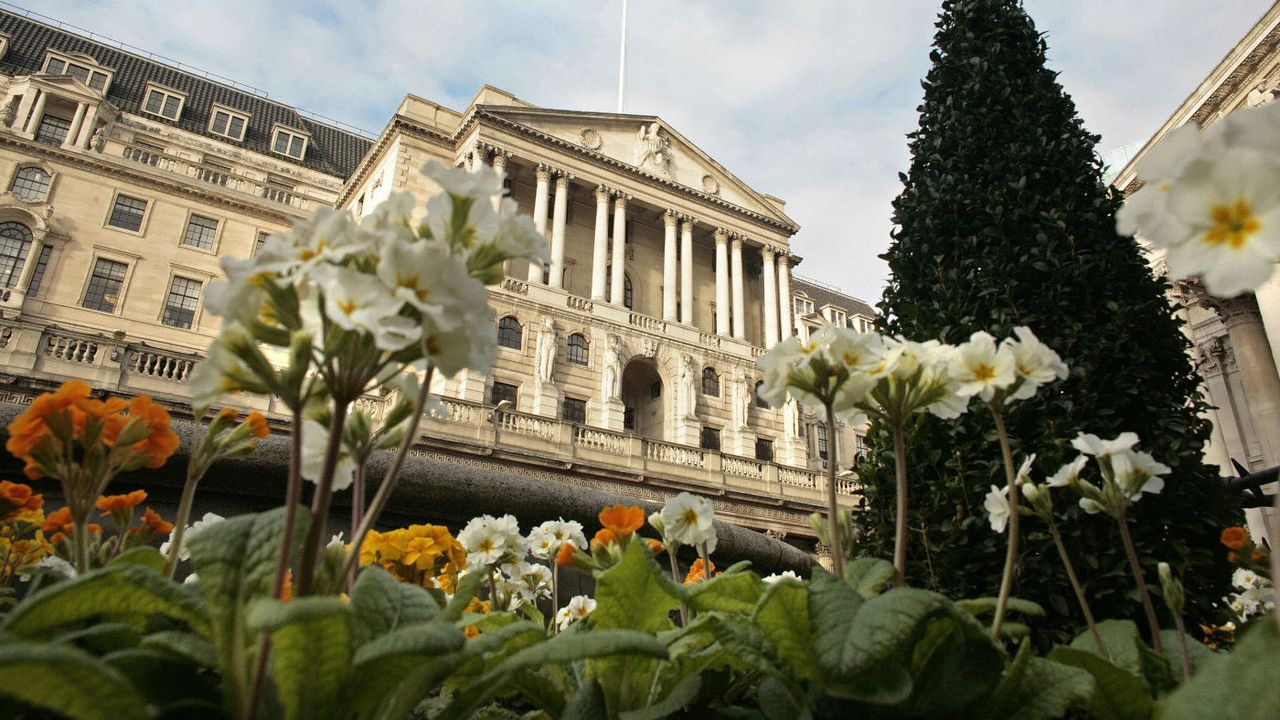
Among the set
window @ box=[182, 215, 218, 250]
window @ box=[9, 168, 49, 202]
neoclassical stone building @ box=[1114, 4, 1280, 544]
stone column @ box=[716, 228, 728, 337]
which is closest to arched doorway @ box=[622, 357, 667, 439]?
stone column @ box=[716, 228, 728, 337]

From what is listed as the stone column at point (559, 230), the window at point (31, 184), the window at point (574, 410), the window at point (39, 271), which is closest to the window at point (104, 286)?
the window at point (39, 271)

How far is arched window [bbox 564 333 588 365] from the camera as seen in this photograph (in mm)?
30516

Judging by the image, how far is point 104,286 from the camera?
30.8 m

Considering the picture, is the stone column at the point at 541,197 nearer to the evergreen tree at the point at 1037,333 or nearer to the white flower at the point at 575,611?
the evergreen tree at the point at 1037,333

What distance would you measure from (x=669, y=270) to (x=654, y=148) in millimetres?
6995

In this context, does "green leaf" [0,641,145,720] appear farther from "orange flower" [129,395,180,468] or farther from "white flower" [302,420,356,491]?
"orange flower" [129,395,180,468]

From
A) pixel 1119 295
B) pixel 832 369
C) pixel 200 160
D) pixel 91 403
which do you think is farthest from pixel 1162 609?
pixel 200 160

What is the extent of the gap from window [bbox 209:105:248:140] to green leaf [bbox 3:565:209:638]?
49134 millimetres

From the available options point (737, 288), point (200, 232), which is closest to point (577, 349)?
point (737, 288)

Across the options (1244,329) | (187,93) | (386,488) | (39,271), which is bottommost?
(386,488)

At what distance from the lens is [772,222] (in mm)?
39812

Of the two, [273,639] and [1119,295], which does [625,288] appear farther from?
[273,639]

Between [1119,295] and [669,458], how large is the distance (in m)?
21.8

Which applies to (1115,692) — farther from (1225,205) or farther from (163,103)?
(163,103)
